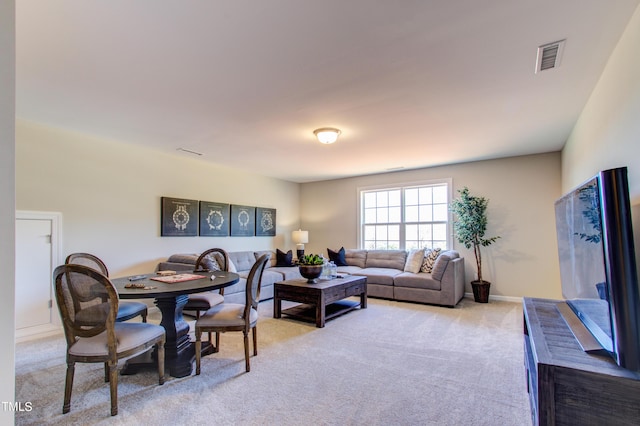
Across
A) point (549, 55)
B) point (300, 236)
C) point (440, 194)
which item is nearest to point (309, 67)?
point (549, 55)

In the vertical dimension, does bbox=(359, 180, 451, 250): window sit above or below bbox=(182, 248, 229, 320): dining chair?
above

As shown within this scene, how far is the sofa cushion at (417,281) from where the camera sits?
4.90 m

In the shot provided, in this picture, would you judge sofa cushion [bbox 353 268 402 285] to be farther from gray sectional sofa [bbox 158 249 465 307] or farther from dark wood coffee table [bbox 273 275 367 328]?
dark wood coffee table [bbox 273 275 367 328]

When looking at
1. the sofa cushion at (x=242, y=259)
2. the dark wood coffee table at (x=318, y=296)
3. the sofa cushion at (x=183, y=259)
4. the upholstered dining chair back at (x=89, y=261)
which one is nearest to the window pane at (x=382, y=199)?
the dark wood coffee table at (x=318, y=296)

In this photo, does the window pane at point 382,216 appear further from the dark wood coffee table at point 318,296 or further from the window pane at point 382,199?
the dark wood coffee table at point 318,296

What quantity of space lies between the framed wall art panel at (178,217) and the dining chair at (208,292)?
1101 millimetres

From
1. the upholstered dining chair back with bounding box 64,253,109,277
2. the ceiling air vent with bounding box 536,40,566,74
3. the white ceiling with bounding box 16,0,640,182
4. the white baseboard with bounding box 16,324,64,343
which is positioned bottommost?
the white baseboard with bounding box 16,324,64,343

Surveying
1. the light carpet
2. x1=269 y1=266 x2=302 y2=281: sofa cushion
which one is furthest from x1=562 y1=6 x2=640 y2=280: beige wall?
x1=269 y1=266 x2=302 y2=281: sofa cushion

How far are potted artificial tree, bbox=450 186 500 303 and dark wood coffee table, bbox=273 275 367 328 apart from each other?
1.97m

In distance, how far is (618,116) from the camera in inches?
82.5

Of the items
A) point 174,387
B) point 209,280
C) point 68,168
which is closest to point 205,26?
point 209,280

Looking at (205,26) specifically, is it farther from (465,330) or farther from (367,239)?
(367,239)

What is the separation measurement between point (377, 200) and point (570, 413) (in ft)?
18.8

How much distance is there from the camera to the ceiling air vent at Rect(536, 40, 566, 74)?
2.11 meters
